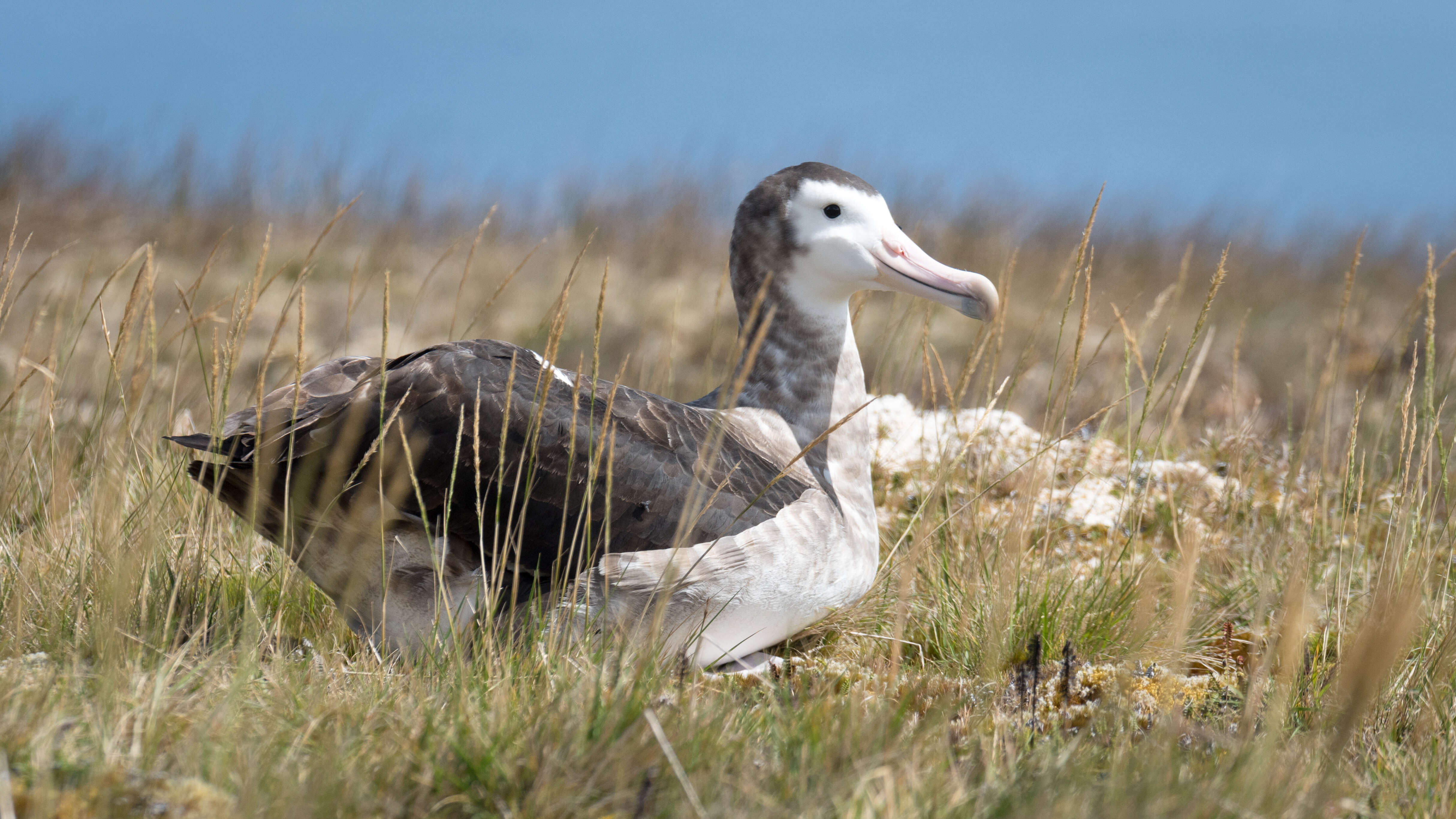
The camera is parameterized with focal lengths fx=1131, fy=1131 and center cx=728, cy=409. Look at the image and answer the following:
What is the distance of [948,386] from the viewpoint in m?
3.53

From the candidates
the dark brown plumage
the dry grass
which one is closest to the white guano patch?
the dry grass

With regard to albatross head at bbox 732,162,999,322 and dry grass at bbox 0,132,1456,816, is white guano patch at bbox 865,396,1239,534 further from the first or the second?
albatross head at bbox 732,162,999,322

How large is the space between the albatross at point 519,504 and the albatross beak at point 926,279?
654 mm

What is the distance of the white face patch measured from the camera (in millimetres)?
3457

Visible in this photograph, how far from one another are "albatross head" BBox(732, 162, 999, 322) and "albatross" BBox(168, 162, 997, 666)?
615mm

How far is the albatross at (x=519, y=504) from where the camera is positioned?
2766 millimetres

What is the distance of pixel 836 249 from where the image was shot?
11.4 ft

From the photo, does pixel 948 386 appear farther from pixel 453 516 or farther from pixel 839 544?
pixel 453 516

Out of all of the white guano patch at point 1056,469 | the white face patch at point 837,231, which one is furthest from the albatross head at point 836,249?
the white guano patch at point 1056,469

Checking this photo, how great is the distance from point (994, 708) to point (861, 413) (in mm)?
1214

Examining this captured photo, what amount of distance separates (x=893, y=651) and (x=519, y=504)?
1047 millimetres

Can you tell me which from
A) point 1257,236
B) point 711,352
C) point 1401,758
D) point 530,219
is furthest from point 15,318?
point 1257,236

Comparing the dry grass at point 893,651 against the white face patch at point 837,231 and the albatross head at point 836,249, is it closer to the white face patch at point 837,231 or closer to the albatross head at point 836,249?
the albatross head at point 836,249

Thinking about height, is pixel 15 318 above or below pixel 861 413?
below
